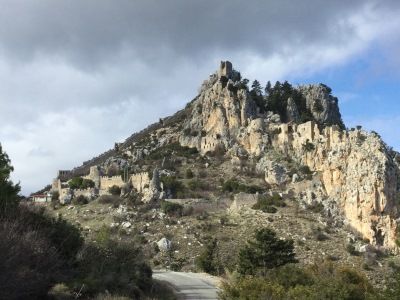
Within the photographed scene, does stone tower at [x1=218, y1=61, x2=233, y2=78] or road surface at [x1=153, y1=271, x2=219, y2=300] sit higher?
stone tower at [x1=218, y1=61, x2=233, y2=78]

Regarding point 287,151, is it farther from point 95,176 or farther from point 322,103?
point 95,176

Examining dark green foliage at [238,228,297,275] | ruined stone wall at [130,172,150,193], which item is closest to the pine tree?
ruined stone wall at [130,172,150,193]

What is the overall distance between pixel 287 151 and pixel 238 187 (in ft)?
35.7

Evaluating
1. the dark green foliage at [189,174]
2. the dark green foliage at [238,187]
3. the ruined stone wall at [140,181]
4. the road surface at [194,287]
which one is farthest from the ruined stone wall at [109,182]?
the road surface at [194,287]

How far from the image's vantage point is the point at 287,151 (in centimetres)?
7319

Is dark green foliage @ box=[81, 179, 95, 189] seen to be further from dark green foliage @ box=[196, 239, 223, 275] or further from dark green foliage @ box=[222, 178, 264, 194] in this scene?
dark green foliage @ box=[196, 239, 223, 275]

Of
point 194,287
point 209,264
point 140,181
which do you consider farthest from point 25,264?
point 140,181

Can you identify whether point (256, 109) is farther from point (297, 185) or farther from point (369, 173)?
point (369, 173)

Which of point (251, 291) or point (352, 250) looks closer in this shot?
point (251, 291)

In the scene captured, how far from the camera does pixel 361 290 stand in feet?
71.3

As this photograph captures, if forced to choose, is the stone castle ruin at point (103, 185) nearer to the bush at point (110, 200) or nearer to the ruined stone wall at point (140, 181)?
the ruined stone wall at point (140, 181)

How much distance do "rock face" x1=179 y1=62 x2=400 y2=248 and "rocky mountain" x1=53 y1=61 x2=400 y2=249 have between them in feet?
0.37

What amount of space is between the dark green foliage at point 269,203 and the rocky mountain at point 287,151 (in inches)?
108

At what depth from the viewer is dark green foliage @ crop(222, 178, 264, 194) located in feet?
216
